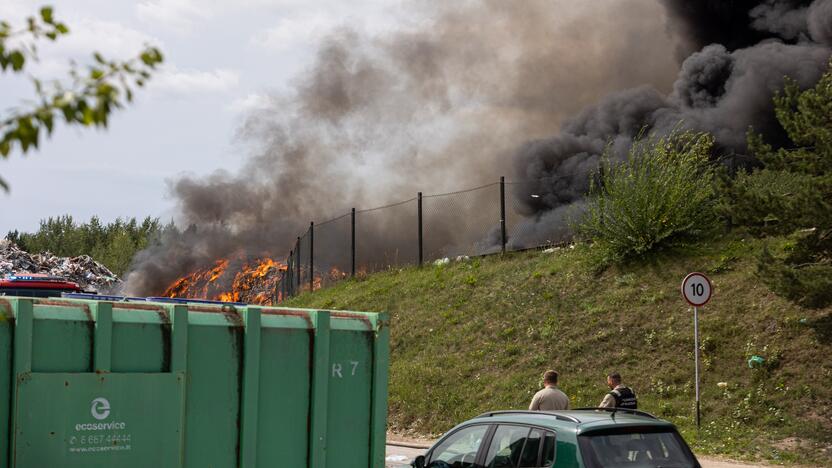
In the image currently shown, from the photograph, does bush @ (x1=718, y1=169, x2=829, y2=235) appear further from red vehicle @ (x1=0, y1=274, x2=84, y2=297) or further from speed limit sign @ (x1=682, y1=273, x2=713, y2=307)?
red vehicle @ (x1=0, y1=274, x2=84, y2=297)

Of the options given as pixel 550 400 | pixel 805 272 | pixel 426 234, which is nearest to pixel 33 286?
pixel 550 400

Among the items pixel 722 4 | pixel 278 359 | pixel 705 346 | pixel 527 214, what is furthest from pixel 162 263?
pixel 278 359

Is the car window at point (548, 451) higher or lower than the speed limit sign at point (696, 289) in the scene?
lower

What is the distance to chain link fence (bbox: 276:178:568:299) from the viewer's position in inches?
1081

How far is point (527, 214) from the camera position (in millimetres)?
30312

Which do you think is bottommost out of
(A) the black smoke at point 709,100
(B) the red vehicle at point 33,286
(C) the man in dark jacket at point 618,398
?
(C) the man in dark jacket at point 618,398

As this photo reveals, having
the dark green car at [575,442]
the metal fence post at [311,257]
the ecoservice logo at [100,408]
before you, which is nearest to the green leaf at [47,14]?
the ecoservice logo at [100,408]

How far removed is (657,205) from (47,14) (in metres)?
18.4

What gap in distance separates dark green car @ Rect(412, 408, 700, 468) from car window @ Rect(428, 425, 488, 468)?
10mm

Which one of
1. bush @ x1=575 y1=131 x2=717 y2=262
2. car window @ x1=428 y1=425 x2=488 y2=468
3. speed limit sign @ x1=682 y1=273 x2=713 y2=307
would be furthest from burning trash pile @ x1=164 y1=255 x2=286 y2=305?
car window @ x1=428 y1=425 x2=488 y2=468

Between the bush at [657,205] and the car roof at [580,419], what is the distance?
12.8 metres

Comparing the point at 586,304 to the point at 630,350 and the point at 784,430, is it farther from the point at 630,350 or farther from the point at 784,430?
the point at 784,430

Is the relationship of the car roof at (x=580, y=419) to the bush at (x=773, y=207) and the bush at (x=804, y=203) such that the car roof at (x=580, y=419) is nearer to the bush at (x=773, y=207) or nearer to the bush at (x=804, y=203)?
the bush at (x=804, y=203)

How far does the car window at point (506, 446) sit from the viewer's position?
7391 mm
